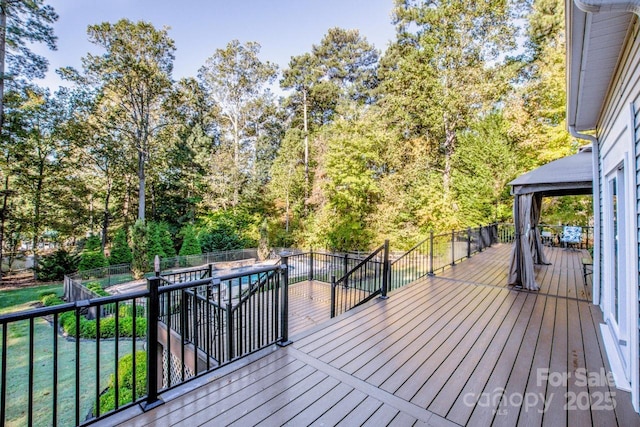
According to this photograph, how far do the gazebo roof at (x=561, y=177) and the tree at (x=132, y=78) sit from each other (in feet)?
57.0

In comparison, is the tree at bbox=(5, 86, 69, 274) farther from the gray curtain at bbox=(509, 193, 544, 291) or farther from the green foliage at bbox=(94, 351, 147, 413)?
the gray curtain at bbox=(509, 193, 544, 291)

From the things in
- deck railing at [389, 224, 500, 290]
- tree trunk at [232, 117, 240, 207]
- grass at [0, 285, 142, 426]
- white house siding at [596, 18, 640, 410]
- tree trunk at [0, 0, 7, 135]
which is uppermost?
tree trunk at [0, 0, 7, 135]

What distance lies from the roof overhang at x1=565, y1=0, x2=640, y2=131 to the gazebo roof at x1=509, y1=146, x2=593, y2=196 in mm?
1659

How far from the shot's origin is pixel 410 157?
15.1m

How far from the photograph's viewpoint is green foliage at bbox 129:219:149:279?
43.4 ft

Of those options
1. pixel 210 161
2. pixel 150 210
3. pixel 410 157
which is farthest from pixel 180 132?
pixel 410 157

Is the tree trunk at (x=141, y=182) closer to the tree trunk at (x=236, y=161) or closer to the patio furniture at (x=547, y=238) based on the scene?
the tree trunk at (x=236, y=161)

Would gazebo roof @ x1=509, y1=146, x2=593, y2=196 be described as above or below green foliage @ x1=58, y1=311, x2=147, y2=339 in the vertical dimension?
above

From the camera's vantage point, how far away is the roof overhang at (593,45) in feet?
4.73

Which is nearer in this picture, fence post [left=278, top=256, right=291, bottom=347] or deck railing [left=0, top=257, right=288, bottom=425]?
deck railing [left=0, top=257, right=288, bottom=425]

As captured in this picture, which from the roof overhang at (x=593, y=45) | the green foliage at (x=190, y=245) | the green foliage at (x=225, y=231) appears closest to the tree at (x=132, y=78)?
the green foliage at (x=190, y=245)

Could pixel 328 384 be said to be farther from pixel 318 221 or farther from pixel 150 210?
pixel 150 210

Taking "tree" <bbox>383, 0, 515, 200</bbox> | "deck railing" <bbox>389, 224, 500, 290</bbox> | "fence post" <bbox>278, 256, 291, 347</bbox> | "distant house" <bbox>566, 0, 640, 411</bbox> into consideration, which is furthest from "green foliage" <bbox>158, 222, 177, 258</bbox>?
"distant house" <bbox>566, 0, 640, 411</bbox>

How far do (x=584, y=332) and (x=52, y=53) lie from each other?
19.3 meters
